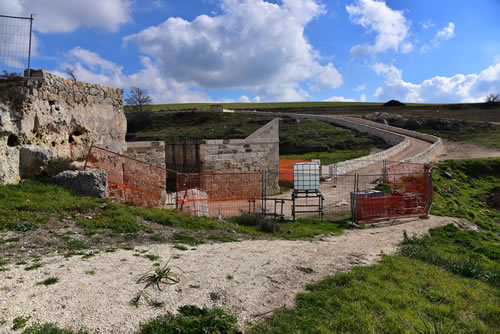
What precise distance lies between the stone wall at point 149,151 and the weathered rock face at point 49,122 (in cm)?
165

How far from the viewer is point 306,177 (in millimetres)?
12852

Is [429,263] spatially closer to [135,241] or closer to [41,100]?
[135,241]

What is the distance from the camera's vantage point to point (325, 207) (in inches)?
550

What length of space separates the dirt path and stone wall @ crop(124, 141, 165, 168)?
26.3 ft

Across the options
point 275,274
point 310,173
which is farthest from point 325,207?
point 275,274

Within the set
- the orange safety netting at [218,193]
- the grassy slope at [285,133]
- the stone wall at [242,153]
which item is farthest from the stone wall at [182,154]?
the grassy slope at [285,133]

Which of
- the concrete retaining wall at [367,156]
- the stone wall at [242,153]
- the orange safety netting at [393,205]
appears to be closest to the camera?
the orange safety netting at [393,205]

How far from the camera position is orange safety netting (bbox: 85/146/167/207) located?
1041 cm

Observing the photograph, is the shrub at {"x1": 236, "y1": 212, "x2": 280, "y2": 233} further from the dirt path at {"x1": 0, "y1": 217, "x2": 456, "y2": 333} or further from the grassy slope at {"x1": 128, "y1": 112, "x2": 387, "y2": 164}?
the grassy slope at {"x1": 128, "y1": 112, "x2": 387, "y2": 164}

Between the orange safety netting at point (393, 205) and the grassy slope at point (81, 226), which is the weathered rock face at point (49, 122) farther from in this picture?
the orange safety netting at point (393, 205)

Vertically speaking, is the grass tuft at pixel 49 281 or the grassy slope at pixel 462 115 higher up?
the grassy slope at pixel 462 115

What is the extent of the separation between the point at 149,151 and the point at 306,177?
6837 mm

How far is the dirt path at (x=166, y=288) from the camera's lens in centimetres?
416

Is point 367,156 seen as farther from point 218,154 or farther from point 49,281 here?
point 49,281
